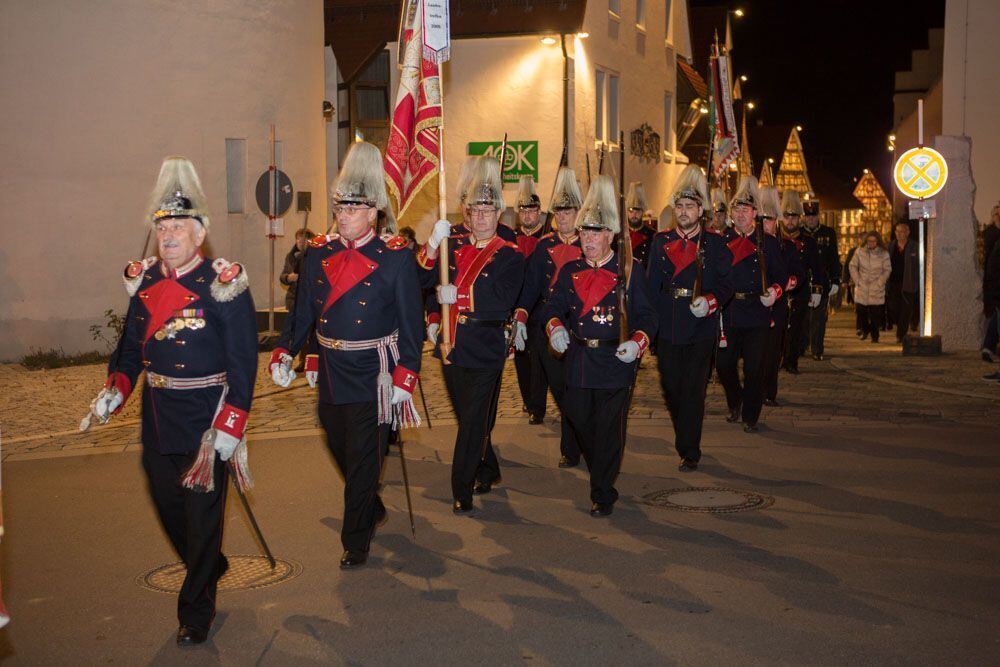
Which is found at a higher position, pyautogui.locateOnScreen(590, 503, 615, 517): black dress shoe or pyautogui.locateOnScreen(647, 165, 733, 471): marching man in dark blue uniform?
pyautogui.locateOnScreen(647, 165, 733, 471): marching man in dark blue uniform

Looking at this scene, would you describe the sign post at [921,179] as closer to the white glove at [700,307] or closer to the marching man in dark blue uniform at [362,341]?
the white glove at [700,307]

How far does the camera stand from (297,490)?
927 cm

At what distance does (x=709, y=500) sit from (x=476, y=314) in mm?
1994

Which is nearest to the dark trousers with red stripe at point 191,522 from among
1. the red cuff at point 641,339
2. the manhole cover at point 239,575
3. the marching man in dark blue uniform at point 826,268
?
the manhole cover at point 239,575

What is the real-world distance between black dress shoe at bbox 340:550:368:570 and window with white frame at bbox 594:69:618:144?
2502 cm

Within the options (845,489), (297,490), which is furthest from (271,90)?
(845,489)

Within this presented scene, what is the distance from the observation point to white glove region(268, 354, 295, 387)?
7.05 meters

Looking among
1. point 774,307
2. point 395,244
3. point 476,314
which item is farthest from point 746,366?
point 395,244

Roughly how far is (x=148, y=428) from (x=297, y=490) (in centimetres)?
331

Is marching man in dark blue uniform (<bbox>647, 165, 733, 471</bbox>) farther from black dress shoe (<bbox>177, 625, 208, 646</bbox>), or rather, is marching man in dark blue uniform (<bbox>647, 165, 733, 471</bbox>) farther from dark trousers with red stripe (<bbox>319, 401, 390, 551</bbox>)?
black dress shoe (<bbox>177, 625, 208, 646</bbox>)

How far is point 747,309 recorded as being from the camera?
11.8 meters

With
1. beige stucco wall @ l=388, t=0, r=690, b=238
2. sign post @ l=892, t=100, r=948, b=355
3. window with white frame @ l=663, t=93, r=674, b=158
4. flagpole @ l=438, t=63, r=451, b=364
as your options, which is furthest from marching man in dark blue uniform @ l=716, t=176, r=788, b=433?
window with white frame @ l=663, t=93, r=674, b=158

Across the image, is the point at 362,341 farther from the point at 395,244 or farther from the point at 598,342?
the point at 598,342

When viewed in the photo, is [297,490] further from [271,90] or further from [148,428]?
[271,90]
